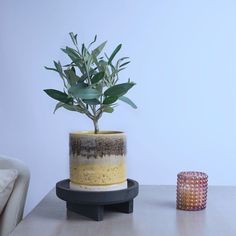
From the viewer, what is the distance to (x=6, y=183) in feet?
3.77

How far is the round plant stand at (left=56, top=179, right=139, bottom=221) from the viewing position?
3.01ft

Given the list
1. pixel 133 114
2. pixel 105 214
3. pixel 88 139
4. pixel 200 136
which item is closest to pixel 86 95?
pixel 88 139

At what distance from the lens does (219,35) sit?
147cm

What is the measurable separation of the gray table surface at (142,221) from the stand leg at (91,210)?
0.04 ft

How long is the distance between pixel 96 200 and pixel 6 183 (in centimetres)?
38

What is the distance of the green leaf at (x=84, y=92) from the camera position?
877 mm

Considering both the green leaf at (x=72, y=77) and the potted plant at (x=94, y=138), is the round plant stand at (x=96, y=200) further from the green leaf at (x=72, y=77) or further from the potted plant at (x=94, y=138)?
the green leaf at (x=72, y=77)

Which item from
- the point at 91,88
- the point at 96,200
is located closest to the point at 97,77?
the point at 91,88

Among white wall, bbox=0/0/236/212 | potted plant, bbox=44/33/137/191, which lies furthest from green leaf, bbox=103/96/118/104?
white wall, bbox=0/0/236/212

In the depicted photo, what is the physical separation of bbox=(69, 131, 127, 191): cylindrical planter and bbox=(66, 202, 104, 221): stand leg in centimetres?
5

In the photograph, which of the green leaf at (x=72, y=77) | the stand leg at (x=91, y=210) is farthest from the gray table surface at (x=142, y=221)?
the green leaf at (x=72, y=77)

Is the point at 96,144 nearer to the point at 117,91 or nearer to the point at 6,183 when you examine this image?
the point at 117,91

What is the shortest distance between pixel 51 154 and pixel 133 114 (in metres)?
0.39

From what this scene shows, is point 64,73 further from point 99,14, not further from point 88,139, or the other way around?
point 99,14
